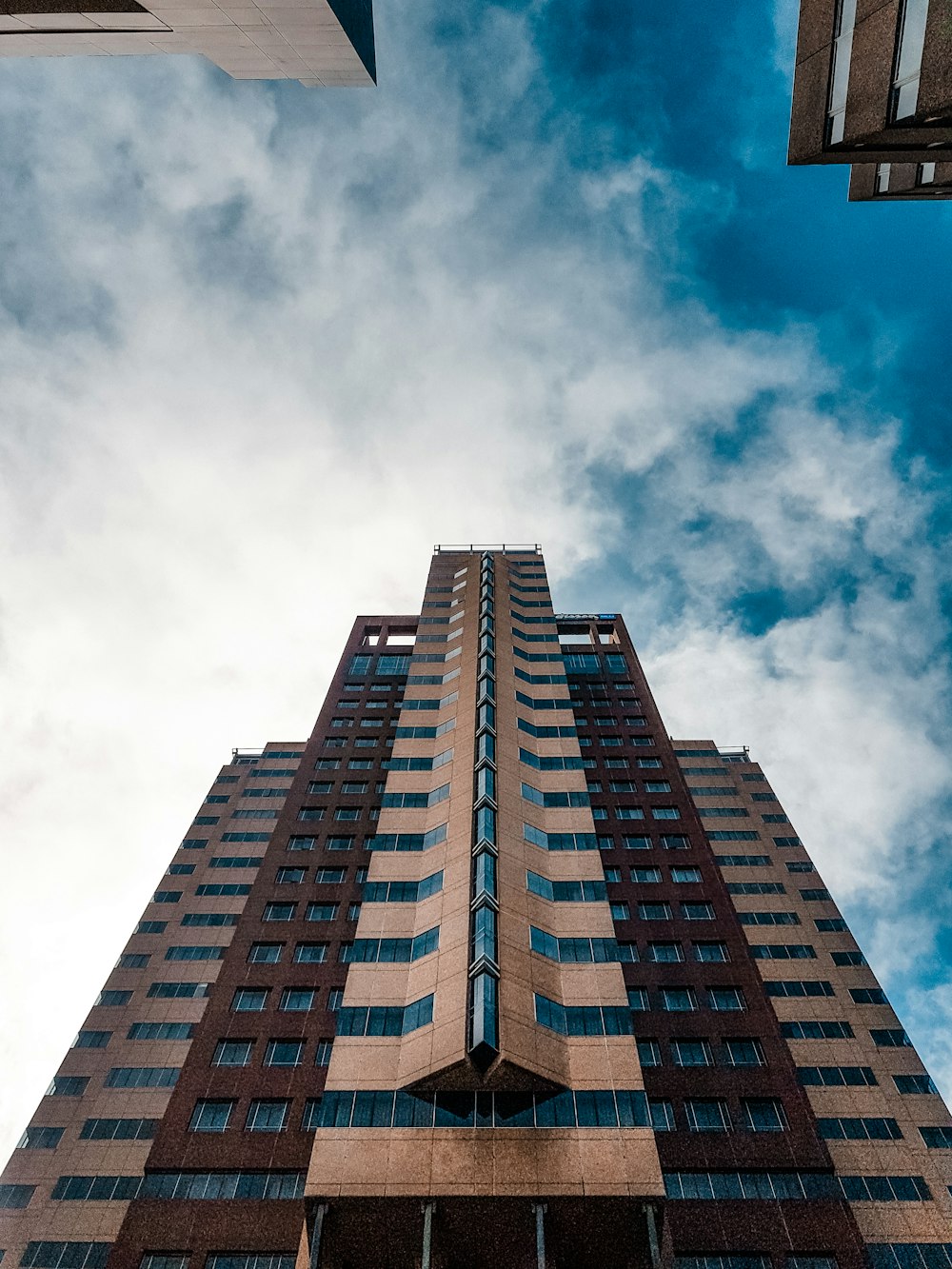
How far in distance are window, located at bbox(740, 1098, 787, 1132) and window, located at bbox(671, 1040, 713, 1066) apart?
12.3ft

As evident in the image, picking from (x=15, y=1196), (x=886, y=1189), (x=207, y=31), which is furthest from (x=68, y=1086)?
(x=207, y=31)

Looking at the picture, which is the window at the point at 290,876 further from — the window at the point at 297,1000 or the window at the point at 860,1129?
the window at the point at 860,1129

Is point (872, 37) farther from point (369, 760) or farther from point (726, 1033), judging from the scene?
point (369, 760)

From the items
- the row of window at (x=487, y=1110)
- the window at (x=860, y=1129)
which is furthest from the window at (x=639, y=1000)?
the row of window at (x=487, y=1110)

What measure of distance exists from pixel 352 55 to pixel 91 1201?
74.9 meters

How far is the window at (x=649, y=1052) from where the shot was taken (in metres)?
52.2

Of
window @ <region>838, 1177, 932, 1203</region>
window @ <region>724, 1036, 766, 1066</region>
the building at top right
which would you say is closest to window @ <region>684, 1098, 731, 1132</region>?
window @ <region>724, 1036, 766, 1066</region>

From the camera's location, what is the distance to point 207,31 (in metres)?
22.9

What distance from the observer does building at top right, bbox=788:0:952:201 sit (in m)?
23.1

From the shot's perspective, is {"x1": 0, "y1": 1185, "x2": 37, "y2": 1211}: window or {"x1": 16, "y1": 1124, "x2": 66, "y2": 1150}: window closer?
{"x1": 0, "y1": 1185, "x2": 37, "y2": 1211}: window

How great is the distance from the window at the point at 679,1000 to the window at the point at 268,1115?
31.8 meters

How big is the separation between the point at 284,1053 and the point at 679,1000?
33435mm

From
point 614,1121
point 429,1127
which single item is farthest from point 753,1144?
point 429,1127

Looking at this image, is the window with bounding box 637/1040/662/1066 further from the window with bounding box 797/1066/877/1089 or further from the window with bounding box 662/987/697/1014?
the window with bounding box 797/1066/877/1089
